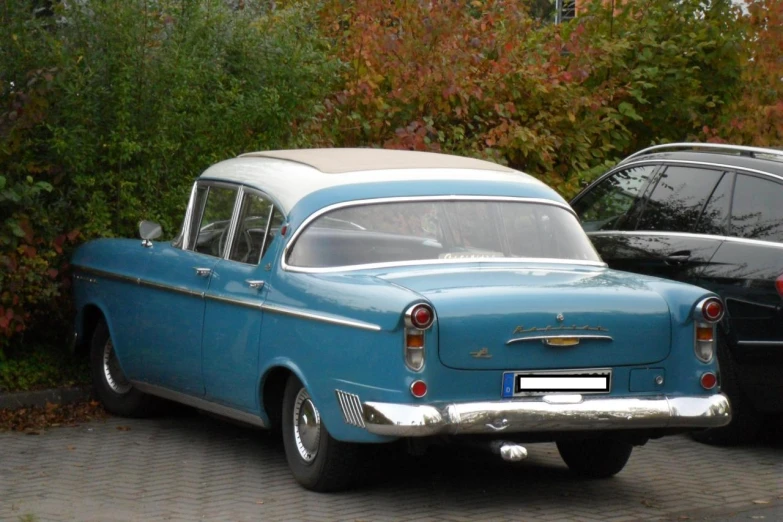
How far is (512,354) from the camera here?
674cm

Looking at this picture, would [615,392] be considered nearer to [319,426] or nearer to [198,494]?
[319,426]

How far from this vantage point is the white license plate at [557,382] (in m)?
6.76

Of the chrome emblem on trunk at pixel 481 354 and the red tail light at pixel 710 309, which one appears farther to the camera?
the red tail light at pixel 710 309

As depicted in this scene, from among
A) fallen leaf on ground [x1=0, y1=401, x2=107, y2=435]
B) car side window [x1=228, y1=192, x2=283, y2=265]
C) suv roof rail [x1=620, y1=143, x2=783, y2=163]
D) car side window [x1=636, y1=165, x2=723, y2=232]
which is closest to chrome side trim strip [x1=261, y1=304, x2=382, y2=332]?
car side window [x1=228, y1=192, x2=283, y2=265]

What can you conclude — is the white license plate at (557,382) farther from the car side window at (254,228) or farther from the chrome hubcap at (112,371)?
the chrome hubcap at (112,371)

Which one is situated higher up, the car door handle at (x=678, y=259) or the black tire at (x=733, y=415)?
the car door handle at (x=678, y=259)

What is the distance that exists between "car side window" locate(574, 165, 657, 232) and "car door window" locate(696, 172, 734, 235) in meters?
0.74

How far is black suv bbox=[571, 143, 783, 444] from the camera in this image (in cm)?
858

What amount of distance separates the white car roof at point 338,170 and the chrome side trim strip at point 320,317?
26.1 inches

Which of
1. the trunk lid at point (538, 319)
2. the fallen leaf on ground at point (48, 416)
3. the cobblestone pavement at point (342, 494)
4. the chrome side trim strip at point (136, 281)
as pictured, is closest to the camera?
the trunk lid at point (538, 319)

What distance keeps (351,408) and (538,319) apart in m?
0.99

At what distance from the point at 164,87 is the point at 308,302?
12.7ft

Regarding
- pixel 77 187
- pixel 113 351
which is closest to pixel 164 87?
pixel 77 187

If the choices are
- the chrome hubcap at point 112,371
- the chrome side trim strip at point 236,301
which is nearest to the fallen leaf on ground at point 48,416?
the chrome hubcap at point 112,371
